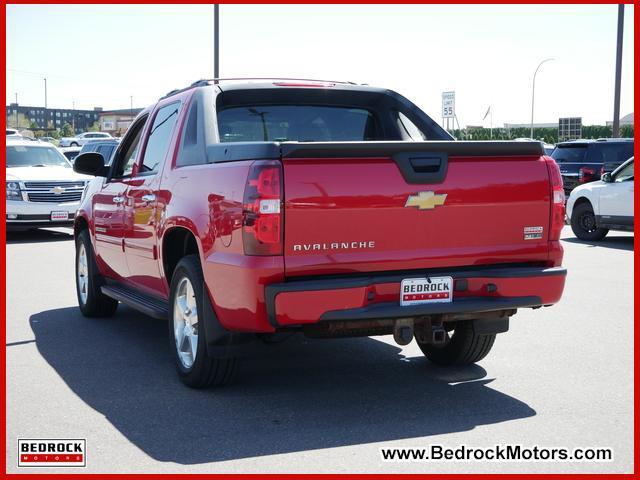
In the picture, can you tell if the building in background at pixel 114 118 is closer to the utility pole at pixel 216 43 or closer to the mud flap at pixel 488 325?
the utility pole at pixel 216 43

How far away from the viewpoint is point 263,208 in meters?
4.82

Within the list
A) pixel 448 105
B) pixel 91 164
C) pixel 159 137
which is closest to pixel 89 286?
pixel 91 164

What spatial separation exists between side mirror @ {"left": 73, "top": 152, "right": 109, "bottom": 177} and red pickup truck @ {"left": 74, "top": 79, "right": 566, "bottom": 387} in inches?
64.1

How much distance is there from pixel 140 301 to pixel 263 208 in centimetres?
229

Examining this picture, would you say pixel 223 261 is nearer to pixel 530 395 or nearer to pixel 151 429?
pixel 151 429

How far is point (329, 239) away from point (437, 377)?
5.52ft

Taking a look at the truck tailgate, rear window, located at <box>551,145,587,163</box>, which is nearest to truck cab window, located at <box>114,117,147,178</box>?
the truck tailgate

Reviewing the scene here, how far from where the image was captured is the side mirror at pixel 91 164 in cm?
786

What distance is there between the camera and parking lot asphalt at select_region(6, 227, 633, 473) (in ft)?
14.7

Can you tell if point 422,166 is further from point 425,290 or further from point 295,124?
point 295,124

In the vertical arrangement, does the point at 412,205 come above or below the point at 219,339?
above

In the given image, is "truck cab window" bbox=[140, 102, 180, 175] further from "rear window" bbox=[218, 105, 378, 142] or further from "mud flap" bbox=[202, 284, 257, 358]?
"mud flap" bbox=[202, 284, 257, 358]

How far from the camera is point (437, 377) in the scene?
6.10 metres

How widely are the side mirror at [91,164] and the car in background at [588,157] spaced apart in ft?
51.0
